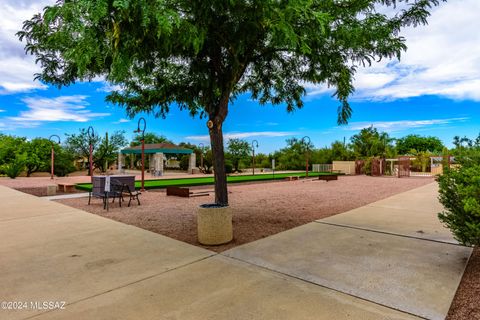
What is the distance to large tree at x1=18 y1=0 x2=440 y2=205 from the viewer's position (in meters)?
2.76

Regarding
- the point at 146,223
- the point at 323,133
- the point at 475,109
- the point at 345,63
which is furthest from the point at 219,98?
the point at 475,109

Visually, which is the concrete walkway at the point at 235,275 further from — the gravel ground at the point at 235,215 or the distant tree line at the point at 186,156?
the distant tree line at the point at 186,156

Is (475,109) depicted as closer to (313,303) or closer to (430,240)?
(430,240)

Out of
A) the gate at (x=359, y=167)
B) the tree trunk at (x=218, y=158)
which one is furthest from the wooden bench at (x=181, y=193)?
the gate at (x=359, y=167)

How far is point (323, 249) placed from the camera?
4609 mm

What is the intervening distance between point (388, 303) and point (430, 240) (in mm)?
3028

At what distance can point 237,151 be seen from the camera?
1325 inches

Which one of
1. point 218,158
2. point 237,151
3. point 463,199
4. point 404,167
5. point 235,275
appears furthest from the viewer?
point 237,151

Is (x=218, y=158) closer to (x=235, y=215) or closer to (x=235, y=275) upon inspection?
(x=235, y=215)

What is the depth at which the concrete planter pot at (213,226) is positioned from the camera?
4.84 m

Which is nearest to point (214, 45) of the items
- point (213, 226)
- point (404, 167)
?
point (213, 226)

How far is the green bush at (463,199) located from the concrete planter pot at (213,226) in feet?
10.7

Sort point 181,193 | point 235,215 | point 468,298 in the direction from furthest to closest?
1. point 181,193
2. point 235,215
3. point 468,298

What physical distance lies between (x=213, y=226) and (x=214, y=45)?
11.1 ft
